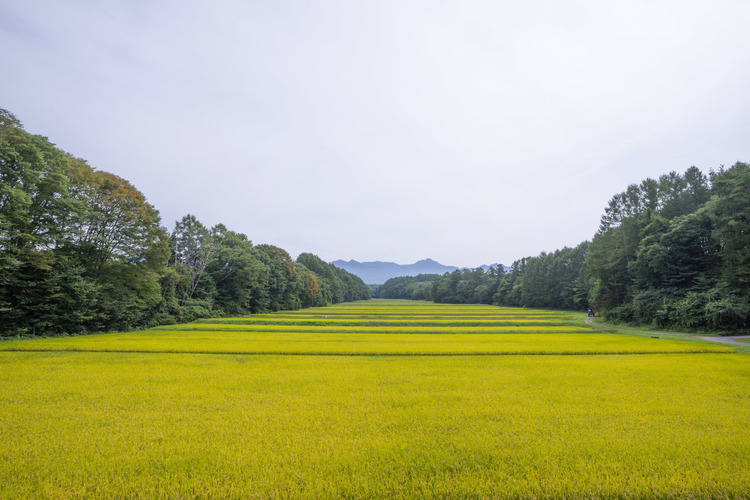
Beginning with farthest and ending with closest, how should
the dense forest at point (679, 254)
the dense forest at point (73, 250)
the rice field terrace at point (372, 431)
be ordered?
the dense forest at point (679, 254) → the dense forest at point (73, 250) → the rice field terrace at point (372, 431)

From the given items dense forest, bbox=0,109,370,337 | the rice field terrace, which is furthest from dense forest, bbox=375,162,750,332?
dense forest, bbox=0,109,370,337

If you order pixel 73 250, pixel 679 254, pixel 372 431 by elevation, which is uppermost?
pixel 679 254

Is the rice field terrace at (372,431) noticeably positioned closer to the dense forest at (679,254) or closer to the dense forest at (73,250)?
the dense forest at (73,250)

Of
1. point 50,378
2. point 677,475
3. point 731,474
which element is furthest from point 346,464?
point 50,378

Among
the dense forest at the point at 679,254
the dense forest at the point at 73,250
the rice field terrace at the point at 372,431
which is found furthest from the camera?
the dense forest at the point at 679,254

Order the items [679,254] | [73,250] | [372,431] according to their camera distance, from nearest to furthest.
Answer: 1. [372,431]
2. [73,250]
3. [679,254]

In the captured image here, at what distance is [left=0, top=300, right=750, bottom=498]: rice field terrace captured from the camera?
4.98 meters

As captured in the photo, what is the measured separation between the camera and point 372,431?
698cm

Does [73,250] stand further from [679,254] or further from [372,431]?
[679,254]

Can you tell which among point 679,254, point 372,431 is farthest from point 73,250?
point 679,254

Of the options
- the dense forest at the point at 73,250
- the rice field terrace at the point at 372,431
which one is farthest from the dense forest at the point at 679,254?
the dense forest at the point at 73,250

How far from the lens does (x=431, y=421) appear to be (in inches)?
299

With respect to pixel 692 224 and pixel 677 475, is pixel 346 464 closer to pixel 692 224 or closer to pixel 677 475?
pixel 677 475

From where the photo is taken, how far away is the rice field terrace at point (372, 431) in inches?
196
